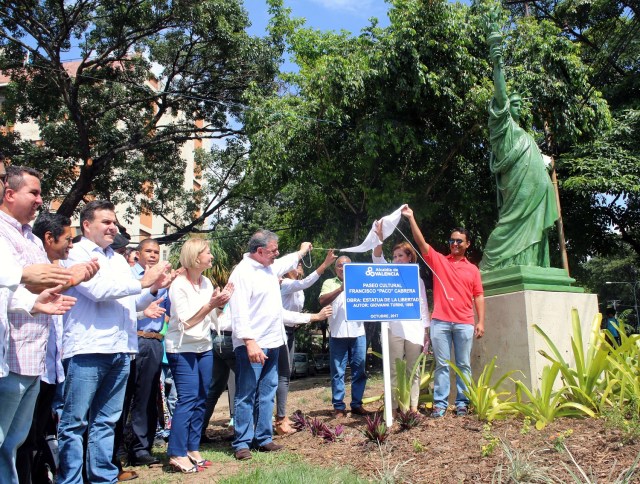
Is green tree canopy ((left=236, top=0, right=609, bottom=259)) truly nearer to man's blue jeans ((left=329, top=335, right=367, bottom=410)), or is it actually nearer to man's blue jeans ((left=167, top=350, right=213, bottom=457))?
man's blue jeans ((left=329, top=335, right=367, bottom=410))

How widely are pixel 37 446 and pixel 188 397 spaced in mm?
1243

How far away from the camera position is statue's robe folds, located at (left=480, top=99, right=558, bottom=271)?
6402 millimetres

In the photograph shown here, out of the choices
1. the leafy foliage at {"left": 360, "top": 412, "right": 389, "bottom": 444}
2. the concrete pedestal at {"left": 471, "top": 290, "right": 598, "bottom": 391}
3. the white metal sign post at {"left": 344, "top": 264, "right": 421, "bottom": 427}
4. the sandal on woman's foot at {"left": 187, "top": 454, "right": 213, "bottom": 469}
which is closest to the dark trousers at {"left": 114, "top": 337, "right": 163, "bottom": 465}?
the sandal on woman's foot at {"left": 187, "top": 454, "right": 213, "bottom": 469}

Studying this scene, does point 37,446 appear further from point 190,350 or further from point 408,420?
point 408,420

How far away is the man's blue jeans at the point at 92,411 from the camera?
153 inches

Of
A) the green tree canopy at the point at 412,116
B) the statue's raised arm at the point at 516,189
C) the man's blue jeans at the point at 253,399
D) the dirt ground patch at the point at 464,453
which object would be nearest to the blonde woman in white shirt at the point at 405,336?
the dirt ground patch at the point at 464,453

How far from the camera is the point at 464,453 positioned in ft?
14.1

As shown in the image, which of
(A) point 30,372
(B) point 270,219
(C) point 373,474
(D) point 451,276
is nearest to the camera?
(A) point 30,372

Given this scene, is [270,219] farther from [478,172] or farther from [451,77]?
[451,77]

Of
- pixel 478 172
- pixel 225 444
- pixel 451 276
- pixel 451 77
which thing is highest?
pixel 451 77

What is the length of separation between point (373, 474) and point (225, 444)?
2.28 metres

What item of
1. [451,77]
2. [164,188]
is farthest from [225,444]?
[164,188]

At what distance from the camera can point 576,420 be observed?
4.84 meters

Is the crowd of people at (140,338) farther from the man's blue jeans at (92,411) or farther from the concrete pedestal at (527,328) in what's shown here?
the concrete pedestal at (527,328)
